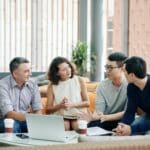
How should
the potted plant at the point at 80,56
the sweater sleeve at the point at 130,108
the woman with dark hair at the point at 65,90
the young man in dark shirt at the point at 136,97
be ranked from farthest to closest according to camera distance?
the potted plant at the point at 80,56 → the woman with dark hair at the point at 65,90 → the sweater sleeve at the point at 130,108 → the young man in dark shirt at the point at 136,97

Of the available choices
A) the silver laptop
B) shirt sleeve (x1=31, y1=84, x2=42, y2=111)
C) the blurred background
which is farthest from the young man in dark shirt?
the blurred background

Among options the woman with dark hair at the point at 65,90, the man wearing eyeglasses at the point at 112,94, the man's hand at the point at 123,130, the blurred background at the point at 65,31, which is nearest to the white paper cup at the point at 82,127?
the man's hand at the point at 123,130

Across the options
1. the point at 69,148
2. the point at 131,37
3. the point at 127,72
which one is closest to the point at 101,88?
the point at 127,72

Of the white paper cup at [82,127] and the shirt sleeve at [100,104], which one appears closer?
the white paper cup at [82,127]

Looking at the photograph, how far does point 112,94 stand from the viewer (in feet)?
13.7

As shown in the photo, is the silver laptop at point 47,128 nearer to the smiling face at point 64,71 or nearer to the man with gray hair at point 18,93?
the man with gray hair at point 18,93

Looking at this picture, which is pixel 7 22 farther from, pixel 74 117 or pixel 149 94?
pixel 149 94

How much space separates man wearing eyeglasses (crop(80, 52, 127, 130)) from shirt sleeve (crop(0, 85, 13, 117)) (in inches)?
27.4

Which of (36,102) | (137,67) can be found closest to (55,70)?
(36,102)

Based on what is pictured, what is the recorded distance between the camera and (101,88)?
4203mm

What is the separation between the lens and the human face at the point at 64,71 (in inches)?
178

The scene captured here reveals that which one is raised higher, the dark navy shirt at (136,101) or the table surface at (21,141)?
the dark navy shirt at (136,101)

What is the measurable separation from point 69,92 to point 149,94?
1211 mm

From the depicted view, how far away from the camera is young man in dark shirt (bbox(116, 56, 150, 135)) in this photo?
11.4 feet
